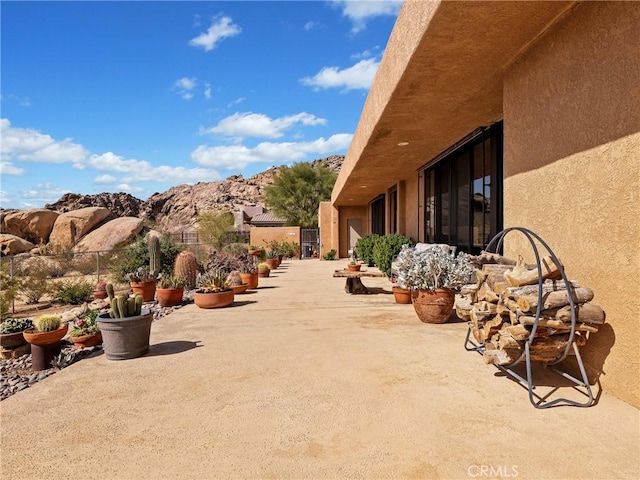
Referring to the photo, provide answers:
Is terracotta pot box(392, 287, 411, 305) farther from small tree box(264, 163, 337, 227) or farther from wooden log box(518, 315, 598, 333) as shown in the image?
small tree box(264, 163, 337, 227)

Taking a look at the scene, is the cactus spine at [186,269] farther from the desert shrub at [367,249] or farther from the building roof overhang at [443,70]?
the desert shrub at [367,249]

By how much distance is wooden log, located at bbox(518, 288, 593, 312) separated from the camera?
124 inches

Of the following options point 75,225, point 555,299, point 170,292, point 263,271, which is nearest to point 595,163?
point 555,299

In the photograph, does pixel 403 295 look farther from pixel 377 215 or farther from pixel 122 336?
pixel 377 215

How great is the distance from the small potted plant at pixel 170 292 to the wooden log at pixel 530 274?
6649 millimetres

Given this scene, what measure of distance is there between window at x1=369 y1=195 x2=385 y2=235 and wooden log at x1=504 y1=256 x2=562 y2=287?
14851 mm

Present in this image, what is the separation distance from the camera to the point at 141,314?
4.83 m

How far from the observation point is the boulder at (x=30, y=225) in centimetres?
2867

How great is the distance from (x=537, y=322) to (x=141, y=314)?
4.37m

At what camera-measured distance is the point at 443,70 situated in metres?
4.85

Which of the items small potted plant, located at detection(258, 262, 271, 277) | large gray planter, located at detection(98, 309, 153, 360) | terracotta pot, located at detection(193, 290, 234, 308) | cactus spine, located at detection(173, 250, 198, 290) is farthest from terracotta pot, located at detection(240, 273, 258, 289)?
large gray planter, located at detection(98, 309, 153, 360)

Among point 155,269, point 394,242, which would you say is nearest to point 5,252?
point 155,269

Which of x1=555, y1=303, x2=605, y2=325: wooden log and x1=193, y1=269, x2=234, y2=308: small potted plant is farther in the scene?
x1=193, y1=269, x2=234, y2=308: small potted plant

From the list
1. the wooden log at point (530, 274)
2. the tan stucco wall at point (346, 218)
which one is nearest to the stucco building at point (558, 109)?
the wooden log at point (530, 274)
